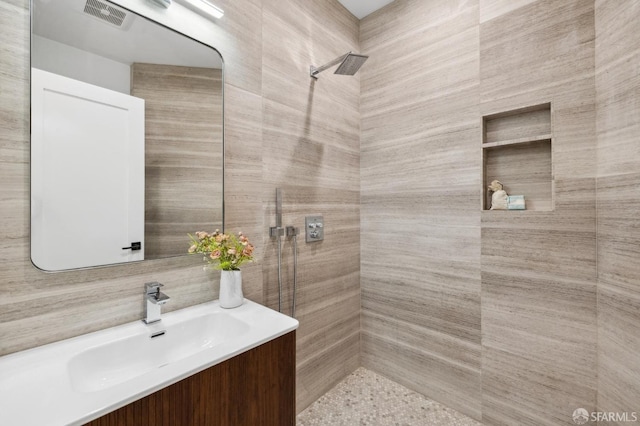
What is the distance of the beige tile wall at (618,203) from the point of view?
1143 mm

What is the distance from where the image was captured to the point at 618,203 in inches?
47.8

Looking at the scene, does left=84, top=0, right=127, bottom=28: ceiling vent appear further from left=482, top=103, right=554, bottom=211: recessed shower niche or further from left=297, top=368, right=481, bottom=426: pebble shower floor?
left=297, top=368, right=481, bottom=426: pebble shower floor

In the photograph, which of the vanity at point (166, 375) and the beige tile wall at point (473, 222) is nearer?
the vanity at point (166, 375)

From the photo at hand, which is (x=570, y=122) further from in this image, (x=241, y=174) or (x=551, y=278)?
(x=241, y=174)

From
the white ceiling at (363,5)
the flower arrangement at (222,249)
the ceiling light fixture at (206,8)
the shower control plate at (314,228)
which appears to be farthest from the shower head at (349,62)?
the flower arrangement at (222,249)

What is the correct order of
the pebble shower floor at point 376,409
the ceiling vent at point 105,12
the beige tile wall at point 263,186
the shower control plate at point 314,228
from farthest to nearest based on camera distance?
the shower control plate at point 314,228
the pebble shower floor at point 376,409
the ceiling vent at point 105,12
the beige tile wall at point 263,186

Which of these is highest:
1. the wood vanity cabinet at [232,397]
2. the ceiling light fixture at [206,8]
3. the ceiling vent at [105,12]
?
the ceiling light fixture at [206,8]

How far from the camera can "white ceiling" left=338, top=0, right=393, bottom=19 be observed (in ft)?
6.47

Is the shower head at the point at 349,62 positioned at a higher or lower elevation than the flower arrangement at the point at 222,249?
higher

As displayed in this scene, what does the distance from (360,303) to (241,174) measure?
1.33m

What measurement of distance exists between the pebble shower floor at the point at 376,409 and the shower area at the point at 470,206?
0.05 meters

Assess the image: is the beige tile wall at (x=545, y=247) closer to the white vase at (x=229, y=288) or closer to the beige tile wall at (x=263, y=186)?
the beige tile wall at (x=263, y=186)

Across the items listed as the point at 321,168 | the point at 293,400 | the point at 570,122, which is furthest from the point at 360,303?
the point at 570,122

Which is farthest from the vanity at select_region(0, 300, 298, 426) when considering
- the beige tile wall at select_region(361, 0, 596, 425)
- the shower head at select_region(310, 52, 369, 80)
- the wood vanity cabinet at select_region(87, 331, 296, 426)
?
the shower head at select_region(310, 52, 369, 80)
